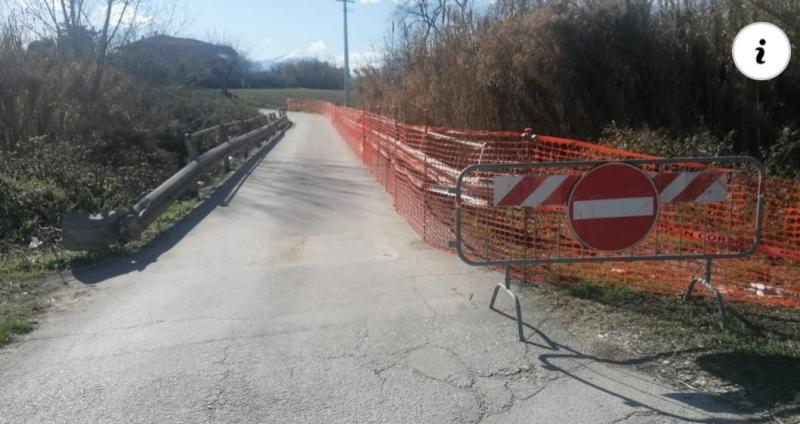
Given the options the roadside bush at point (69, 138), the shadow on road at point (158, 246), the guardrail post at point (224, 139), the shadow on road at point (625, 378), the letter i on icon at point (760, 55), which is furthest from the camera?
the guardrail post at point (224, 139)

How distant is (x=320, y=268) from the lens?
7172 millimetres

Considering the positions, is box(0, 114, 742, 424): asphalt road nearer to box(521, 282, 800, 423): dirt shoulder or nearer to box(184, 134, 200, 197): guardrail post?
box(521, 282, 800, 423): dirt shoulder

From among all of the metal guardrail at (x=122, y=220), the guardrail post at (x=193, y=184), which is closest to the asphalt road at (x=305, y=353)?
the metal guardrail at (x=122, y=220)

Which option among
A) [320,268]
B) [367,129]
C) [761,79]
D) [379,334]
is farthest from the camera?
[367,129]

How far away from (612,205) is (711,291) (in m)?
1.13

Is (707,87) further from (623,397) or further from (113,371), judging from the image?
(113,371)

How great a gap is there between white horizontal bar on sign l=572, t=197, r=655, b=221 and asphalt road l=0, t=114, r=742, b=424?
905 millimetres

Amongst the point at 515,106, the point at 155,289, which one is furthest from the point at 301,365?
the point at 515,106

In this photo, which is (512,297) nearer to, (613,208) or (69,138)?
(613,208)

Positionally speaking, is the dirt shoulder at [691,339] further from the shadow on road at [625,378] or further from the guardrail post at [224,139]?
the guardrail post at [224,139]

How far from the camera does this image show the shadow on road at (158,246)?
7.11 meters

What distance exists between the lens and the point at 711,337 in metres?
4.89

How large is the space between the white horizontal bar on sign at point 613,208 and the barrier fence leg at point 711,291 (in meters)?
0.71

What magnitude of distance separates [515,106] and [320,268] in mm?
7009
